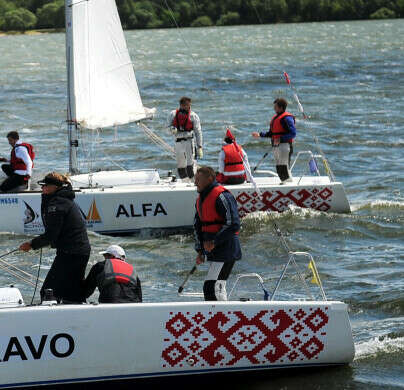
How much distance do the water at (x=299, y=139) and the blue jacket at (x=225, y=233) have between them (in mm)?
1122

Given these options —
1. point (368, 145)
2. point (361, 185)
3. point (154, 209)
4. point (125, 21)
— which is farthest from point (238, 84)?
point (125, 21)

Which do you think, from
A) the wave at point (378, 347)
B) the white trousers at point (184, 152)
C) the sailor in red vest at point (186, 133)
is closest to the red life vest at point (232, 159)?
the sailor in red vest at point (186, 133)

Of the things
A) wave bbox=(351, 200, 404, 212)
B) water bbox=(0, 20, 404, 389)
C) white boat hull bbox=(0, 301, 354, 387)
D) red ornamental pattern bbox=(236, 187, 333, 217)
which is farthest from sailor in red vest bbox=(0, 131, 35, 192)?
white boat hull bbox=(0, 301, 354, 387)

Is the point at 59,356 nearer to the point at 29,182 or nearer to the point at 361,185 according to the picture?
the point at 29,182

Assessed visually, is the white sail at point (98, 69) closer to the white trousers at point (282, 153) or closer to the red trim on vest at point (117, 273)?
the white trousers at point (282, 153)

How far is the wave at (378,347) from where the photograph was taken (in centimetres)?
948

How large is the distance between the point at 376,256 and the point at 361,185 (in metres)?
5.84

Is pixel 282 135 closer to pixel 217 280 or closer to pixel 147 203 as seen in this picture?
pixel 147 203

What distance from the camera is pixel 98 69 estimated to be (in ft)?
54.0

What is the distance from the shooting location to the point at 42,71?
4681cm

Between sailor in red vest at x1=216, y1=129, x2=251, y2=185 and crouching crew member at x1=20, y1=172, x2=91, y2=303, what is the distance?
6.43 meters

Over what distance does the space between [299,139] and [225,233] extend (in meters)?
18.3

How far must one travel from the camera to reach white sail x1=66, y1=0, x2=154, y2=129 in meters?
15.9

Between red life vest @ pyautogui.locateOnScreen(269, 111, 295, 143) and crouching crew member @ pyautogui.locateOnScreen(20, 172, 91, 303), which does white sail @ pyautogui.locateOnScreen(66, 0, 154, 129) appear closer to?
red life vest @ pyautogui.locateOnScreen(269, 111, 295, 143)
